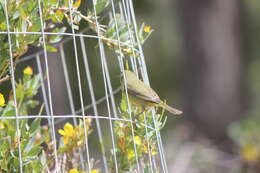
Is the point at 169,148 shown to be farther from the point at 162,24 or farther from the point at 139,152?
the point at 162,24

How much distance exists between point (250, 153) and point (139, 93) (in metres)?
3.67

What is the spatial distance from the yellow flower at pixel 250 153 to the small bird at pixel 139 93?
11.4 ft

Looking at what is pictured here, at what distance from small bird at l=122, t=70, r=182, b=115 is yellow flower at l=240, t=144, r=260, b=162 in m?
3.48

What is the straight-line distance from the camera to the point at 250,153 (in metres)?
6.18

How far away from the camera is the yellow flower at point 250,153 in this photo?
6.10 meters

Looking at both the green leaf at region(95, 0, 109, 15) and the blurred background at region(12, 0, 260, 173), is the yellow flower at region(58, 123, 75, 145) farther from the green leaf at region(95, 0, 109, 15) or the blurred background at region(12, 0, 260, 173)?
the blurred background at region(12, 0, 260, 173)

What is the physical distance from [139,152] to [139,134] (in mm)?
160

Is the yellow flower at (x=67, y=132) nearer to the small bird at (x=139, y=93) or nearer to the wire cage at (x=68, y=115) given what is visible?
the wire cage at (x=68, y=115)

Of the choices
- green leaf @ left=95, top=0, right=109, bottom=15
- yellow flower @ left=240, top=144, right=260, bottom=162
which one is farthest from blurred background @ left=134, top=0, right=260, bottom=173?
green leaf @ left=95, top=0, right=109, bottom=15

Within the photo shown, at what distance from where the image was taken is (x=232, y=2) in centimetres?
808

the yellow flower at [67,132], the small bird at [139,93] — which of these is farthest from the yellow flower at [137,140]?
the yellow flower at [67,132]

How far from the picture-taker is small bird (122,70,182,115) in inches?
109

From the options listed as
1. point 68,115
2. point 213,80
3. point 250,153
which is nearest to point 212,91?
point 213,80

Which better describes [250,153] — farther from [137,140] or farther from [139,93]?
[139,93]
